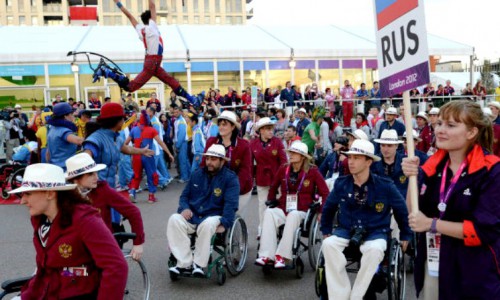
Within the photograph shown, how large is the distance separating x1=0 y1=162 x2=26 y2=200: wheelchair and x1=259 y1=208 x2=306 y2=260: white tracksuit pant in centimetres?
760

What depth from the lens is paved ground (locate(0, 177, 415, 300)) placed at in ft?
16.5

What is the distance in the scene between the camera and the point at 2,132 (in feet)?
51.9

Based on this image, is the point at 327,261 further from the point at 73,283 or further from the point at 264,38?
the point at 264,38

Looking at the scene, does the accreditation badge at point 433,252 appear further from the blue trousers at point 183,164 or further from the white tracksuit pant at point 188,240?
the blue trousers at point 183,164

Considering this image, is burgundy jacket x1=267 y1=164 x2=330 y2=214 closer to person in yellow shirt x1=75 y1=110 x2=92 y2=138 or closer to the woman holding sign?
the woman holding sign

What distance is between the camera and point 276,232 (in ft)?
18.0

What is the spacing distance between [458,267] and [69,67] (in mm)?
22878

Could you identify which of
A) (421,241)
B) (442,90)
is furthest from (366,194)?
(442,90)

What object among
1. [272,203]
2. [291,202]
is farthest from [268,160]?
[291,202]

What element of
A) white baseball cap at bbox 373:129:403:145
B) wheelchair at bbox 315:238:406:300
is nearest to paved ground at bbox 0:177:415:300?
wheelchair at bbox 315:238:406:300

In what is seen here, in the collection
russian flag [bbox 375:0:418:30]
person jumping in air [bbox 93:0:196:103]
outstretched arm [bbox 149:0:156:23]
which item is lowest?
russian flag [bbox 375:0:418:30]

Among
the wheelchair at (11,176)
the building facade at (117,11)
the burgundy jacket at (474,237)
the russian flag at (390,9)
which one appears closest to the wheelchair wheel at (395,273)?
the burgundy jacket at (474,237)

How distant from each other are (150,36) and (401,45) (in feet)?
20.4

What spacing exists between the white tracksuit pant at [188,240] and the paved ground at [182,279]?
33 cm
